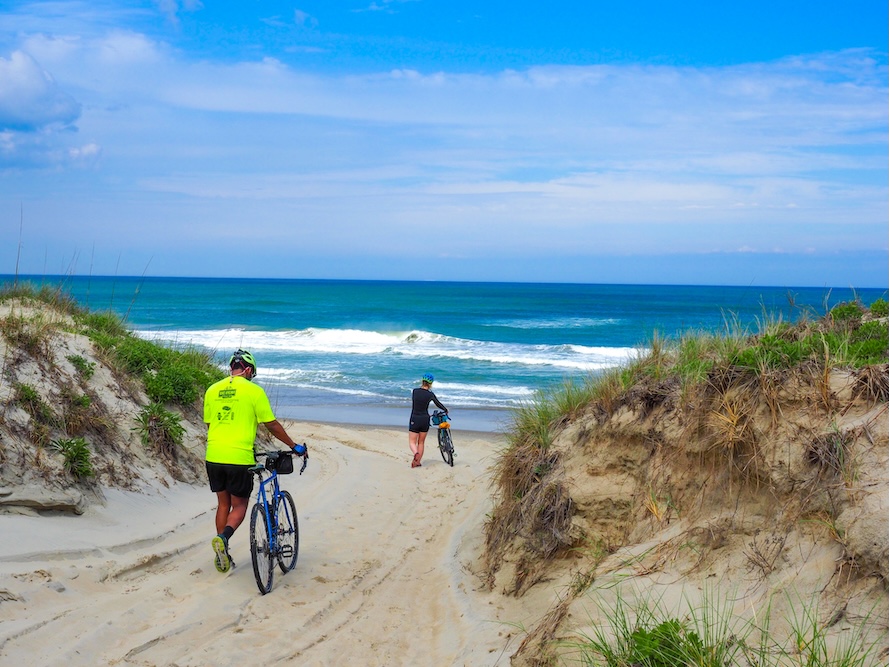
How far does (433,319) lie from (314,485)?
5141 centimetres

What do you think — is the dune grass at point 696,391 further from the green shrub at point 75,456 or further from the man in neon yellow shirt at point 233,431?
the green shrub at point 75,456

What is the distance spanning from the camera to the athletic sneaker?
253 inches

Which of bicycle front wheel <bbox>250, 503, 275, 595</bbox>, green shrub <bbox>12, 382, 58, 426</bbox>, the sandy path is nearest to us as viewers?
the sandy path

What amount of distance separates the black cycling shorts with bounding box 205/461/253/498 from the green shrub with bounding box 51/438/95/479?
6.85ft

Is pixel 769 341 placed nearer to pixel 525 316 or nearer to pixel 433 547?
pixel 433 547

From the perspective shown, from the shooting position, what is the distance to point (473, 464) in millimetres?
13070

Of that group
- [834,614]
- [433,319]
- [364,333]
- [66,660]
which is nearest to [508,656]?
[834,614]

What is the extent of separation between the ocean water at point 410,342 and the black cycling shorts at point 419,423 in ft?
7.67

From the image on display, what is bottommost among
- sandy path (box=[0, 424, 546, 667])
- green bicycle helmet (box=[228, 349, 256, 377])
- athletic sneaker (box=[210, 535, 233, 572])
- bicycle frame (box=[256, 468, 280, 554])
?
sandy path (box=[0, 424, 546, 667])

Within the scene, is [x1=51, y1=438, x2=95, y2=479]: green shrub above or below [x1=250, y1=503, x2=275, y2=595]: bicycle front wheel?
above

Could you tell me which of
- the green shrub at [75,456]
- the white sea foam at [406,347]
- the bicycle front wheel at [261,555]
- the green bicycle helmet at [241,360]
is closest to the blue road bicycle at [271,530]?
the bicycle front wheel at [261,555]

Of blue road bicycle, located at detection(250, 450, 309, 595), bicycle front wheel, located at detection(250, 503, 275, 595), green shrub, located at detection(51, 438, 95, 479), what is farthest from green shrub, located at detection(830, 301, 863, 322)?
green shrub, located at detection(51, 438, 95, 479)

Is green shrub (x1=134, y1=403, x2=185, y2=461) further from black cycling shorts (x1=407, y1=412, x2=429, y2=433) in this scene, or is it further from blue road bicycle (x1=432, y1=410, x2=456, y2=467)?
blue road bicycle (x1=432, y1=410, x2=456, y2=467)

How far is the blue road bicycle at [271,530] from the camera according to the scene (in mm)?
6305
